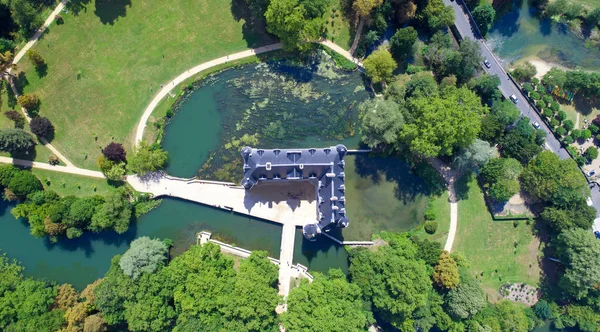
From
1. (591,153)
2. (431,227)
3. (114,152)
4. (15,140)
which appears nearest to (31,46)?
(15,140)

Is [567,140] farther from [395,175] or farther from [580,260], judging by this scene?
[395,175]

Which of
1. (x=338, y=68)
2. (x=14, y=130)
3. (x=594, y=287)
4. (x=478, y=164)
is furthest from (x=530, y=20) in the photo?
(x=14, y=130)

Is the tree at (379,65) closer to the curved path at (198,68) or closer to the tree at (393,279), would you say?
the curved path at (198,68)

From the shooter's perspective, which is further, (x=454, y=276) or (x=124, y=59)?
(x=124, y=59)

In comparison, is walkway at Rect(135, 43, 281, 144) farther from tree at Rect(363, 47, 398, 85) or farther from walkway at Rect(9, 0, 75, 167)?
tree at Rect(363, 47, 398, 85)

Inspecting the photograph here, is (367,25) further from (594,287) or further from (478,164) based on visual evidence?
(594,287)

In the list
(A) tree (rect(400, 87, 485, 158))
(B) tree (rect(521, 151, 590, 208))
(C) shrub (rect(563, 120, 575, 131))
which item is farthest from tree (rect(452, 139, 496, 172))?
(C) shrub (rect(563, 120, 575, 131))
